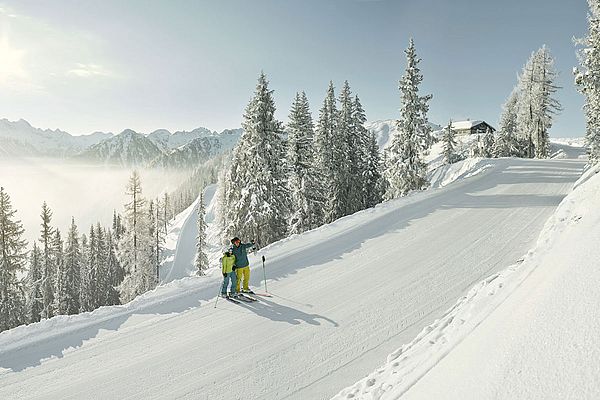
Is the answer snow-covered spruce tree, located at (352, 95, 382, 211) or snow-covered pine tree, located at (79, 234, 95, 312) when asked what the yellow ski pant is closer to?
snow-covered spruce tree, located at (352, 95, 382, 211)

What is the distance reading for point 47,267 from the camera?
4134 cm

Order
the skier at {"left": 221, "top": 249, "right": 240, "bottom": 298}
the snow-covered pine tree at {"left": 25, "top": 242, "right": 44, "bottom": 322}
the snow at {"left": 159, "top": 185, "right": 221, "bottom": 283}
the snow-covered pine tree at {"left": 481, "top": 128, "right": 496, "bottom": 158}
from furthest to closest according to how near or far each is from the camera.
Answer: the snow at {"left": 159, "top": 185, "right": 221, "bottom": 283} → the snow-covered pine tree at {"left": 481, "top": 128, "right": 496, "bottom": 158} → the snow-covered pine tree at {"left": 25, "top": 242, "right": 44, "bottom": 322} → the skier at {"left": 221, "top": 249, "right": 240, "bottom": 298}

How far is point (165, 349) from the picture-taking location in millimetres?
7379

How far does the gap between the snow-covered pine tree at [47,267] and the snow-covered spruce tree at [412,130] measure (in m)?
36.9

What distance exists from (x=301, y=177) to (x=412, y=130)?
9.81 metres

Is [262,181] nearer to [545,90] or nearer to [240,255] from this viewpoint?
[240,255]

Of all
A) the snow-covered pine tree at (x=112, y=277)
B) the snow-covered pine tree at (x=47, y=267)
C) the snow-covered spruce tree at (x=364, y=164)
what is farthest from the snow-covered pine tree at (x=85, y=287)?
the snow-covered spruce tree at (x=364, y=164)

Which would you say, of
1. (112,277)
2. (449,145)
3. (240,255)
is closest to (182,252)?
(112,277)

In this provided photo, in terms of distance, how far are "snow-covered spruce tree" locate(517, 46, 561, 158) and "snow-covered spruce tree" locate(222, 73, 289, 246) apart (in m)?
35.8

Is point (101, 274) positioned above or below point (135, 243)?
below

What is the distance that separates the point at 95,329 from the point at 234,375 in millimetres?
4004

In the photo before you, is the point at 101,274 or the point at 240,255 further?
the point at 101,274

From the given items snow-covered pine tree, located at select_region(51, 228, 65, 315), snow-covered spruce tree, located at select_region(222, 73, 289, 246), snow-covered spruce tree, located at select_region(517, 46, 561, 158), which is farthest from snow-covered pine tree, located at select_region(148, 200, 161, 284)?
snow-covered spruce tree, located at select_region(517, 46, 561, 158)

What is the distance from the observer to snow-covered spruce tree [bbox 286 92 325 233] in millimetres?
30359
